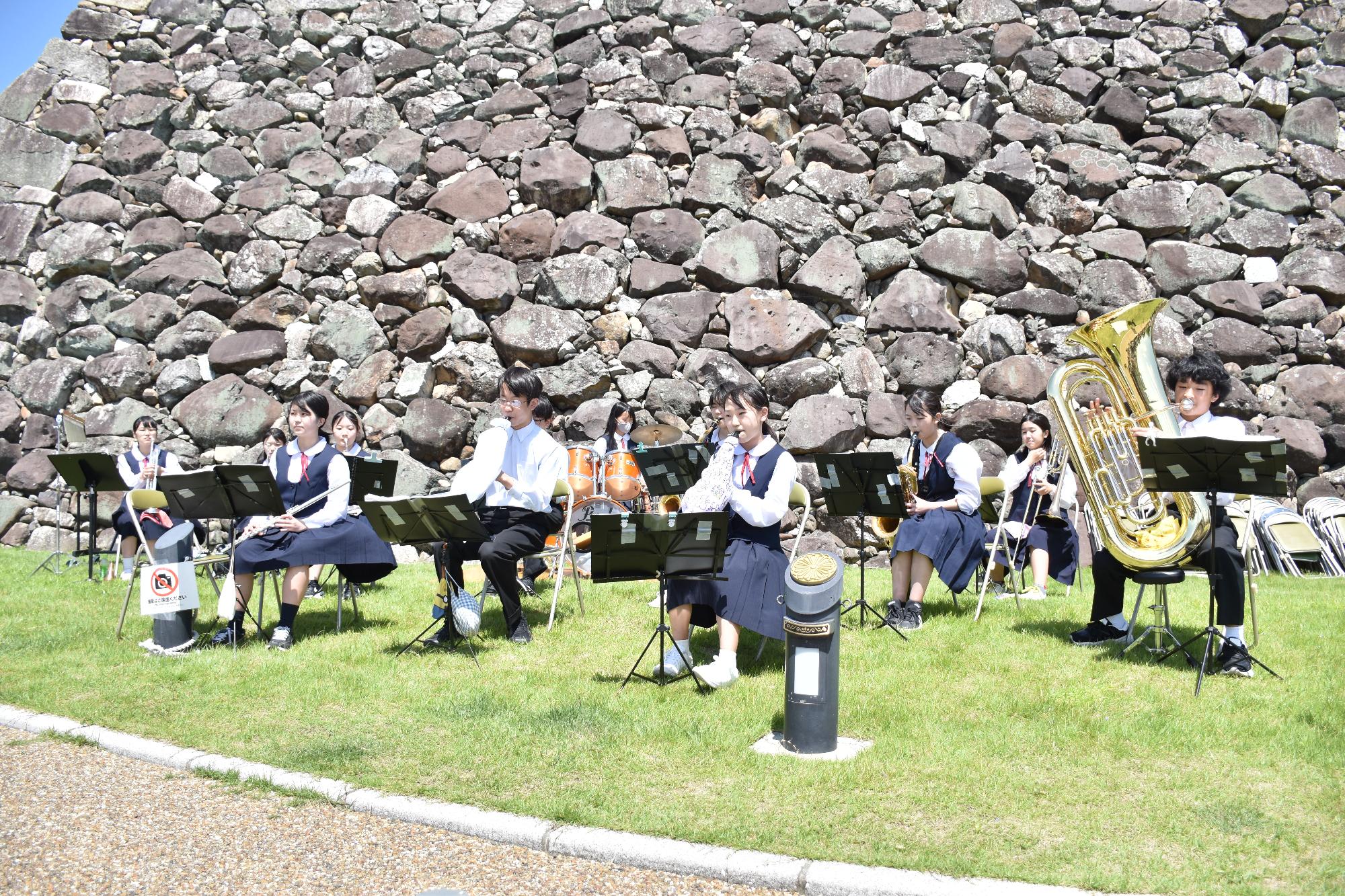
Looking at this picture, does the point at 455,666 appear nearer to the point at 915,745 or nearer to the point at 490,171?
the point at 915,745

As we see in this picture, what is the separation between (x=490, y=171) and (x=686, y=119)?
2608 mm

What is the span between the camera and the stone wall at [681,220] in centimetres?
1131

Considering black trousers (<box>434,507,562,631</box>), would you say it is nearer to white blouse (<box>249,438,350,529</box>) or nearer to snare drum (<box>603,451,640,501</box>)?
white blouse (<box>249,438,350,529</box>)

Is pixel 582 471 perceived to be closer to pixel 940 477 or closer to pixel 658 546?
pixel 940 477

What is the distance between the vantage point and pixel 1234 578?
220 inches

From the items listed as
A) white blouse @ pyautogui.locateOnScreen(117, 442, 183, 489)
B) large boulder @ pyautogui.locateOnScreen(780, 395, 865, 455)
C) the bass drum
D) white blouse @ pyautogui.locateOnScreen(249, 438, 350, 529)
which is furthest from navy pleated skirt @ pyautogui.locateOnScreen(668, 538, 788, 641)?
white blouse @ pyautogui.locateOnScreen(117, 442, 183, 489)

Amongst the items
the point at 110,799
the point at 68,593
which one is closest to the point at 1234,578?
the point at 110,799

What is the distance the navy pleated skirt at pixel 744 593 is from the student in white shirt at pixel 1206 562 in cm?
211

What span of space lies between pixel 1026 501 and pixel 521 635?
14.6 ft

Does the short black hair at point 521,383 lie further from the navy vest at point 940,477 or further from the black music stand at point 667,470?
the navy vest at point 940,477

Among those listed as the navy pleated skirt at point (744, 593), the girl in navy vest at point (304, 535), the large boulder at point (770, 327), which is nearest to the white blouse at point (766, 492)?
the navy pleated skirt at point (744, 593)

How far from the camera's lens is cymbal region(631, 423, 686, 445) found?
410 inches

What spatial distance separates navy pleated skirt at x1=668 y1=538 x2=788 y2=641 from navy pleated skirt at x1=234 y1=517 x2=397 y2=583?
7.29 feet

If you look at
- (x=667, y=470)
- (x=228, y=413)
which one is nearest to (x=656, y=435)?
(x=667, y=470)
